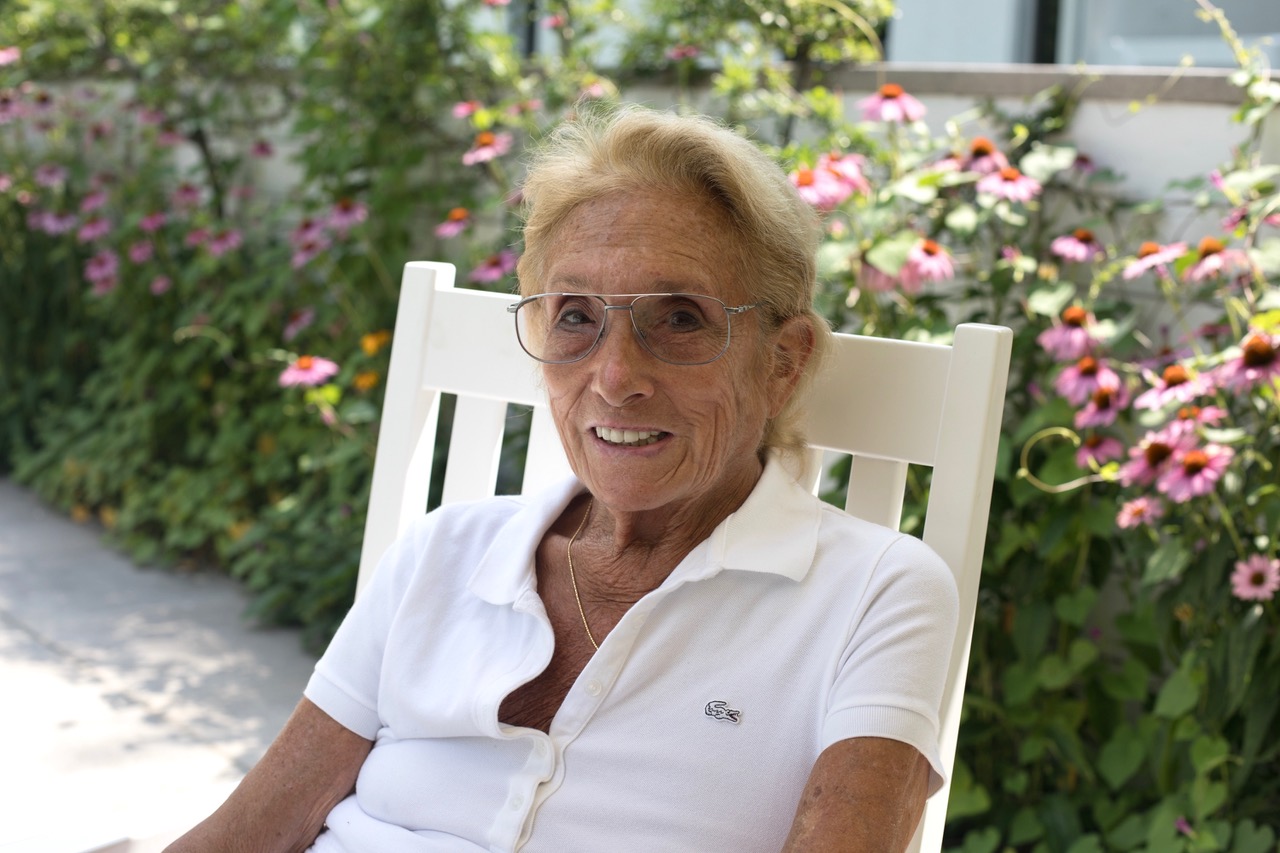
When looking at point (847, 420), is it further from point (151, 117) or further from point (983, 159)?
point (151, 117)

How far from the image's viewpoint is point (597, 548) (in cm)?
163

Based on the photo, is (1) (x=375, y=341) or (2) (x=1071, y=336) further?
(1) (x=375, y=341)

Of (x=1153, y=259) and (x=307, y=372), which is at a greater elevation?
(x=1153, y=259)

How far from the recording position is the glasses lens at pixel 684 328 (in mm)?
1469

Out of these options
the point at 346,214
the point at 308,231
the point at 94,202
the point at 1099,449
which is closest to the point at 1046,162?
the point at 1099,449

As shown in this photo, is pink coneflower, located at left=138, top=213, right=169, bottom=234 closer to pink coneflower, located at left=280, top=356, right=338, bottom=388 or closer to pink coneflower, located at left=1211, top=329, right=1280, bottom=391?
pink coneflower, located at left=280, top=356, right=338, bottom=388

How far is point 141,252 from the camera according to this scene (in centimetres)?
477

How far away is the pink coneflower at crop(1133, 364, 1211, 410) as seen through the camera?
2121mm

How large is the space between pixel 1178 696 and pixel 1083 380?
559 mm

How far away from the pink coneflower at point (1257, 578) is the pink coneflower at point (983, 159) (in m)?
0.97

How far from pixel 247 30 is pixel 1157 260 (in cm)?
363

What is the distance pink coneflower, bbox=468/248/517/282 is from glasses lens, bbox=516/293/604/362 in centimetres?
166

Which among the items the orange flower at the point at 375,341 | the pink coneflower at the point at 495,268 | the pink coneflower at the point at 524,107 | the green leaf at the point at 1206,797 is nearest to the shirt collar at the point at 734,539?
the green leaf at the point at 1206,797

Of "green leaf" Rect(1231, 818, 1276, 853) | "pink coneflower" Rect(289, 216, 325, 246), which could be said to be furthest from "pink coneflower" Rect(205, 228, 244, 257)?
"green leaf" Rect(1231, 818, 1276, 853)
